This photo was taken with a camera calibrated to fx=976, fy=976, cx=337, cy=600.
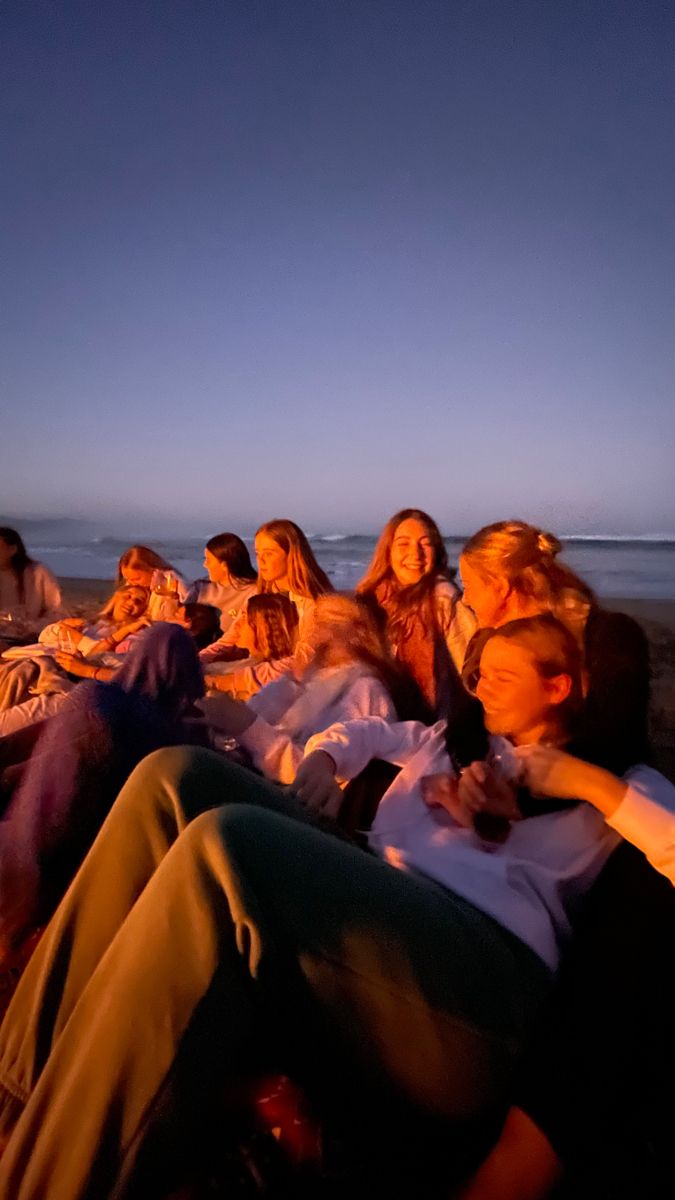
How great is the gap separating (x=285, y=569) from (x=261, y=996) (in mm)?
3036

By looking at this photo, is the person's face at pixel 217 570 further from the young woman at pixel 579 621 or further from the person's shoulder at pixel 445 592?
the young woman at pixel 579 621

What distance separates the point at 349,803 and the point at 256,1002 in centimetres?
80

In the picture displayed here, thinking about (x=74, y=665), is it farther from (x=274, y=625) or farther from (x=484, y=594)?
(x=484, y=594)

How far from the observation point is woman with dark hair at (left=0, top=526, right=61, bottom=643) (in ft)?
18.8

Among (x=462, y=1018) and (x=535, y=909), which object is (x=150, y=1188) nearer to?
(x=462, y=1018)

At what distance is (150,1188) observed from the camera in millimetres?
1413

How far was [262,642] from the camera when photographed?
397 centimetres

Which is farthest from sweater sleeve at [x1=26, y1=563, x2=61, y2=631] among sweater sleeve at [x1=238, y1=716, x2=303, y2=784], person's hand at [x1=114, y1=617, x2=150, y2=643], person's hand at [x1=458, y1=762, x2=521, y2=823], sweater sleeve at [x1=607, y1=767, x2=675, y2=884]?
sweater sleeve at [x1=607, y1=767, x2=675, y2=884]

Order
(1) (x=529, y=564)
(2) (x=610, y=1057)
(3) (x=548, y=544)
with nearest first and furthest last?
(2) (x=610, y=1057), (1) (x=529, y=564), (3) (x=548, y=544)

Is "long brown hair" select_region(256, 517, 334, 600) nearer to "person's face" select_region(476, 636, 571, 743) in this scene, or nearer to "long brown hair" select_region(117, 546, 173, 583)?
"long brown hair" select_region(117, 546, 173, 583)

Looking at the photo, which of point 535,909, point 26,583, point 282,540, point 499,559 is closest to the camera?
point 535,909

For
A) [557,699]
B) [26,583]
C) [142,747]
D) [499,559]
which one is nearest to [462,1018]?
[557,699]

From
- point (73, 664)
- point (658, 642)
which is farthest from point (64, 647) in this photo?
point (658, 642)

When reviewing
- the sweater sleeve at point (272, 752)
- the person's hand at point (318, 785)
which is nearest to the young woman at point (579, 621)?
the person's hand at point (318, 785)
